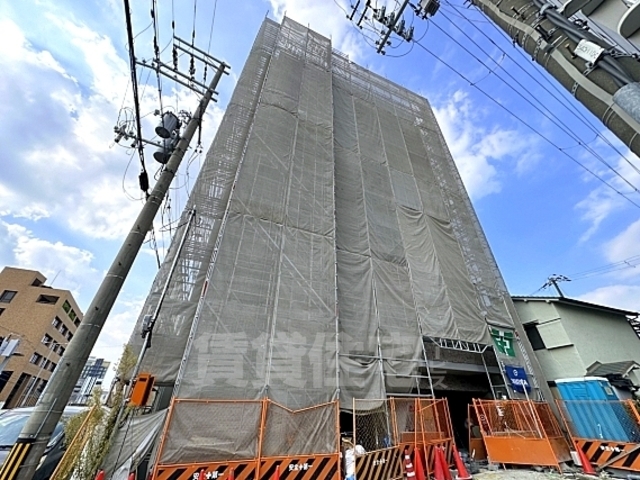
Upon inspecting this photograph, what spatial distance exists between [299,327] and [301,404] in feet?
4.84

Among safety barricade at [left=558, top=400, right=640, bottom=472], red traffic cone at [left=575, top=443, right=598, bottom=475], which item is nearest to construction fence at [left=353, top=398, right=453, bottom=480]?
red traffic cone at [left=575, top=443, right=598, bottom=475]

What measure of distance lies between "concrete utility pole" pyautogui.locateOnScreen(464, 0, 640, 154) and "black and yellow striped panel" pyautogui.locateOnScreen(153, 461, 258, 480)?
20.9 ft

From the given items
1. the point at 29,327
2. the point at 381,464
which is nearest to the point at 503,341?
the point at 381,464

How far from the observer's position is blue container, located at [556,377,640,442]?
6.61 m

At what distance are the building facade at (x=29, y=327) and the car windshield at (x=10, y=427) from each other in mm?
23823

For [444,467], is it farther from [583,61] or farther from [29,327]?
[29,327]

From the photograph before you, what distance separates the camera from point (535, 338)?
37.8 ft

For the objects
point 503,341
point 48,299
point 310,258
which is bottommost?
point 503,341

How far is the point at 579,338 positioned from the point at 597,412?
446 centimetres

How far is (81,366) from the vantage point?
321 cm

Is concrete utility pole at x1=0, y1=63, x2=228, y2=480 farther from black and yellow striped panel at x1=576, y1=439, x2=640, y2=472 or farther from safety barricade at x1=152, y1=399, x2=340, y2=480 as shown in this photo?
black and yellow striped panel at x1=576, y1=439, x2=640, y2=472

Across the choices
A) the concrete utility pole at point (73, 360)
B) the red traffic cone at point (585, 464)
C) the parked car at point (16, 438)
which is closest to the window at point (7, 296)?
the parked car at point (16, 438)

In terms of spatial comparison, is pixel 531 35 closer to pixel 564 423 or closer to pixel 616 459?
pixel 616 459

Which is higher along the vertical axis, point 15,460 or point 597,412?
point 597,412
